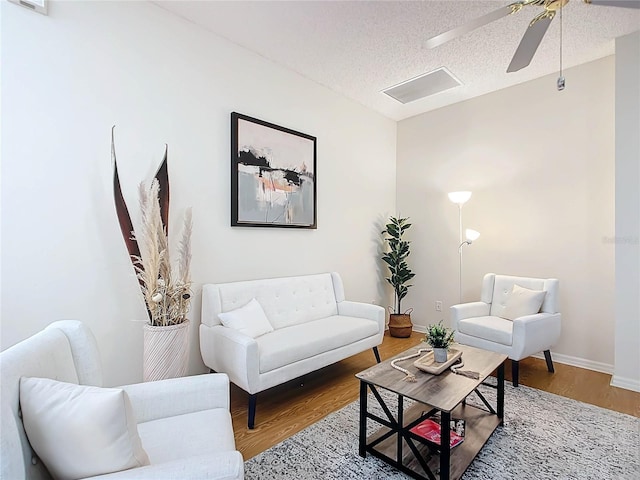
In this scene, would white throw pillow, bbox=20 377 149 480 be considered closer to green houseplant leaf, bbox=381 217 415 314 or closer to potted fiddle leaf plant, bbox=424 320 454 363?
potted fiddle leaf plant, bbox=424 320 454 363

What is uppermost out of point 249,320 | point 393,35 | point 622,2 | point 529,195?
point 393,35

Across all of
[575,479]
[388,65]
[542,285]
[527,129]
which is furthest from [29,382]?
[527,129]

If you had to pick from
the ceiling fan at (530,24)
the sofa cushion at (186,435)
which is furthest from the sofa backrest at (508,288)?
the sofa cushion at (186,435)

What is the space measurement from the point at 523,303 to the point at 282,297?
2250mm

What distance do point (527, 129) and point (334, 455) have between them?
12.2 feet

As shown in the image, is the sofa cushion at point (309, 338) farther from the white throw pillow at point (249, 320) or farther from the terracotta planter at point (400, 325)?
the terracotta planter at point (400, 325)

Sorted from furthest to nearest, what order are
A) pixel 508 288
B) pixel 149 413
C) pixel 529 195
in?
pixel 529 195, pixel 508 288, pixel 149 413

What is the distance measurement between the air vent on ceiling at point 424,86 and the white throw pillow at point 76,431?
3683 millimetres

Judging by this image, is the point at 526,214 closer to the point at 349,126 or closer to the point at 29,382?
the point at 349,126

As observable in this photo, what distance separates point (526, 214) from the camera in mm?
3596

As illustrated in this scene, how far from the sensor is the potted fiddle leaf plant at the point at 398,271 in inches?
164

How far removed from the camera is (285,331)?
2732 millimetres

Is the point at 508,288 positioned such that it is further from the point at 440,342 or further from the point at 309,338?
the point at 309,338

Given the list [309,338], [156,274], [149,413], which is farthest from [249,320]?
[149,413]
